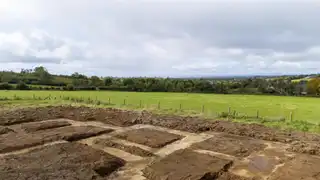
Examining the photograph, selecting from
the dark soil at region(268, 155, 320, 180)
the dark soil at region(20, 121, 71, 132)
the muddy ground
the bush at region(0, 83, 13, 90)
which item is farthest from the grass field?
the dark soil at region(268, 155, 320, 180)

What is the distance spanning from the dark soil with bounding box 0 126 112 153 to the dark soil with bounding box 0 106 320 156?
2.69 m

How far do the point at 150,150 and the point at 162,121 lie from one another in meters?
5.78

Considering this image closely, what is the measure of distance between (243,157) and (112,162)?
5306 mm

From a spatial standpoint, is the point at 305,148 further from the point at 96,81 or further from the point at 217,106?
the point at 96,81

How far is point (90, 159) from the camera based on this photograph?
10.4 metres

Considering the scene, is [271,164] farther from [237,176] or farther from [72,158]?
[72,158]

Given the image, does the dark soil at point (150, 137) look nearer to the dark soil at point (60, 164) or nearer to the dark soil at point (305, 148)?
the dark soil at point (60, 164)

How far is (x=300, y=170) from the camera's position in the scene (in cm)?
989

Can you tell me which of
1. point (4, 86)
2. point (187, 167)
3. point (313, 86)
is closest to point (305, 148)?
point (187, 167)

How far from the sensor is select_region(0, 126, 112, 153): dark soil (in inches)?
477

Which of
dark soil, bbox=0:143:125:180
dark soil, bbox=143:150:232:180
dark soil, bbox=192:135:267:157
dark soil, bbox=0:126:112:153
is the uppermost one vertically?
dark soil, bbox=0:126:112:153

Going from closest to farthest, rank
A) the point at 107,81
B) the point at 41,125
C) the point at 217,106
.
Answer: the point at 41,125 → the point at 217,106 → the point at 107,81

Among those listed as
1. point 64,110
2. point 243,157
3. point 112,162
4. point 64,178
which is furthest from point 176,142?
point 64,110

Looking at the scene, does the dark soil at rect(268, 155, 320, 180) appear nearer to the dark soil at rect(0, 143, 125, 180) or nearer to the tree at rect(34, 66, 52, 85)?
the dark soil at rect(0, 143, 125, 180)
